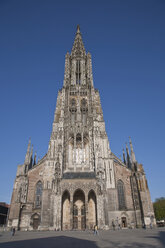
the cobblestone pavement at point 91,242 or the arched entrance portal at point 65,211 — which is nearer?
the cobblestone pavement at point 91,242

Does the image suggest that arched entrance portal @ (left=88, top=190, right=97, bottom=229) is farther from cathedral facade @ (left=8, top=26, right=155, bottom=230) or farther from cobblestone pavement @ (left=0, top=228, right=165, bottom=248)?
cobblestone pavement @ (left=0, top=228, right=165, bottom=248)

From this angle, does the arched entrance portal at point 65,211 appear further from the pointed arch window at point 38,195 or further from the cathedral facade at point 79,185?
the pointed arch window at point 38,195

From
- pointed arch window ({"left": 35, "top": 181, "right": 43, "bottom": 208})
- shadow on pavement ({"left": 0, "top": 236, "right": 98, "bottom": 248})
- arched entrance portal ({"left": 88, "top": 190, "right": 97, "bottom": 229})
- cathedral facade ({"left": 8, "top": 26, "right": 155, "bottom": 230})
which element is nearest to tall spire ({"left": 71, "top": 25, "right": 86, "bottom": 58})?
cathedral facade ({"left": 8, "top": 26, "right": 155, "bottom": 230})

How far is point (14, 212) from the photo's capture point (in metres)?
23.5

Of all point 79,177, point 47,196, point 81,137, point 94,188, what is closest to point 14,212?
point 47,196

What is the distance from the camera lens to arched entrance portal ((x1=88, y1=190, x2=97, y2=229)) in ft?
76.0

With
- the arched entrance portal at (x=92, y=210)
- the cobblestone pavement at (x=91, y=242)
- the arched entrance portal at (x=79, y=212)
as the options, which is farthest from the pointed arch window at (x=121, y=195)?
the cobblestone pavement at (x=91, y=242)

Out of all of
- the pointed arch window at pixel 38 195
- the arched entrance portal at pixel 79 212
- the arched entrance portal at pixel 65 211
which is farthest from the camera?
the pointed arch window at pixel 38 195

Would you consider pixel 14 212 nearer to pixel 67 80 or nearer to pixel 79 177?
pixel 79 177

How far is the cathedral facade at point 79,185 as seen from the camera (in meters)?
22.5

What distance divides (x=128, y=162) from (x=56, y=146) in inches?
529

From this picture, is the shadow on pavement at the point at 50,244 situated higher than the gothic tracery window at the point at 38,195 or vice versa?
the gothic tracery window at the point at 38,195

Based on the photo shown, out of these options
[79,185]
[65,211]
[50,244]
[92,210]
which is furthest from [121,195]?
[50,244]

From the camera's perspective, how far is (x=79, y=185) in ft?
75.2
